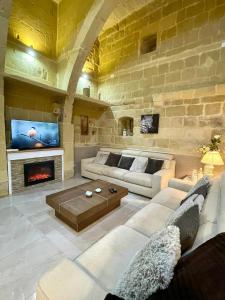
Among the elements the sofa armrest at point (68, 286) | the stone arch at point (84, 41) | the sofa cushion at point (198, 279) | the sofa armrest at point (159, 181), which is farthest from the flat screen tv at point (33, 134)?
the sofa cushion at point (198, 279)

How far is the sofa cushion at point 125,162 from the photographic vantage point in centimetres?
398

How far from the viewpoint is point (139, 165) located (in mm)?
3771

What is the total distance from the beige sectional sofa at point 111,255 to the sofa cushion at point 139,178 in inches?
42.6

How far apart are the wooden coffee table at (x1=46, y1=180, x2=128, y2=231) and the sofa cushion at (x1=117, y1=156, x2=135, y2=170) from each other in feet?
4.35

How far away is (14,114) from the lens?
3.50 meters

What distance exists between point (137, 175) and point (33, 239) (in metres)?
2.22

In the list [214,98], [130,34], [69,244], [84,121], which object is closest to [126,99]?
[84,121]

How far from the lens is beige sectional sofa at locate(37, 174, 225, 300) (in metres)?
0.79

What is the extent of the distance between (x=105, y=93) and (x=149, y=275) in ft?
17.3

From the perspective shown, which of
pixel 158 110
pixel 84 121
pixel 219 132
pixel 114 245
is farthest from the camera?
pixel 84 121

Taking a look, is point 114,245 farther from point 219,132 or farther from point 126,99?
point 126,99

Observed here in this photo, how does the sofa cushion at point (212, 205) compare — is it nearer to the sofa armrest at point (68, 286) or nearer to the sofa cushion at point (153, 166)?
the sofa armrest at point (68, 286)

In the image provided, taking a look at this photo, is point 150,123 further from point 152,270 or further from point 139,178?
point 152,270

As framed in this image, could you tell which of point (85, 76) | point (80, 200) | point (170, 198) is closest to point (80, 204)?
point (80, 200)
